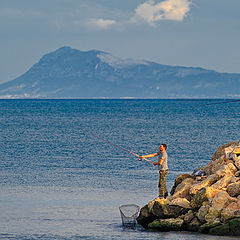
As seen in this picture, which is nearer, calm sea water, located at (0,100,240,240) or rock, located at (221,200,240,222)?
rock, located at (221,200,240,222)

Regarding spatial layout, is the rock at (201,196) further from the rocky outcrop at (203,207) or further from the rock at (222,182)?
the rock at (222,182)

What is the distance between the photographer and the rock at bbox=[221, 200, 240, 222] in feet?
63.0

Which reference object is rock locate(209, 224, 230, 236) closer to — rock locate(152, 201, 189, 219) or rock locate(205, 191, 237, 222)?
rock locate(205, 191, 237, 222)

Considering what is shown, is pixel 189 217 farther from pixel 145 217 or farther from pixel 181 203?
pixel 145 217

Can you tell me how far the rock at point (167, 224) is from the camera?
1991 centimetres

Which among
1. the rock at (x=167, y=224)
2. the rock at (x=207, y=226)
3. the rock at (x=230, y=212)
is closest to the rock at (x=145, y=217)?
the rock at (x=167, y=224)

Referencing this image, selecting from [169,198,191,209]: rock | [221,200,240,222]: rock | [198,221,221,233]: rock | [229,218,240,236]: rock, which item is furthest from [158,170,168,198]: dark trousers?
[229,218,240,236]: rock

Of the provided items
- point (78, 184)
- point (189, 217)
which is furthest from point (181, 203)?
point (78, 184)

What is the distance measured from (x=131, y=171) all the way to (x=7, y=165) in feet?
25.8

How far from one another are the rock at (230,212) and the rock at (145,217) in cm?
241

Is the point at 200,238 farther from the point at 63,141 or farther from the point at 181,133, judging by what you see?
the point at 181,133

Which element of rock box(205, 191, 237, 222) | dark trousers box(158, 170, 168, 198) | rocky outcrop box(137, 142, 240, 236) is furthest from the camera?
dark trousers box(158, 170, 168, 198)

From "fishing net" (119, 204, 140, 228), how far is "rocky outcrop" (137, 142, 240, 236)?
289 millimetres

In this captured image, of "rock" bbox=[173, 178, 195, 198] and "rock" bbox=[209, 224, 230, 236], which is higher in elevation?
"rock" bbox=[173, 178, 195, 198]
